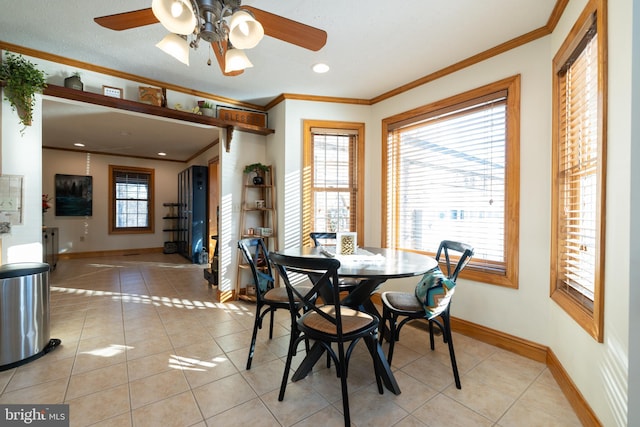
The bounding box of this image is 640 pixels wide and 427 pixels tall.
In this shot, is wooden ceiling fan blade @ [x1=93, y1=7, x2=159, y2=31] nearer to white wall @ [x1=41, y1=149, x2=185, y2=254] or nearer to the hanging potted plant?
the hanging potted plant

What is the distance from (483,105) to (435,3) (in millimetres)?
1052

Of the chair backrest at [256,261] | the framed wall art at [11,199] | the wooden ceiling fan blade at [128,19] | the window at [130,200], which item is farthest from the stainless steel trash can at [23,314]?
the window at [130,200]

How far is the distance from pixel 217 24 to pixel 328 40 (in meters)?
1.18

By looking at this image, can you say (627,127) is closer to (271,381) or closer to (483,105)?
(483,105)

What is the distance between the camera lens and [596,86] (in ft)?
5.16

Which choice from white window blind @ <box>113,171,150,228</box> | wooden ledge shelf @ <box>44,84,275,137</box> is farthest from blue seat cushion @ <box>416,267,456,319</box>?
white window blind @ <box>113,171,150,228</box>

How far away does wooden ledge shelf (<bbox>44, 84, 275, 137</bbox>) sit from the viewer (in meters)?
2.62

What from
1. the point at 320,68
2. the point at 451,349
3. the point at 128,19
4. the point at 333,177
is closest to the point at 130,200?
the point at 333,177

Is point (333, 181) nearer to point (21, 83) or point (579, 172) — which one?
point (579, 172)

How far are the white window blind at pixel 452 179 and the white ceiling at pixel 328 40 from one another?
53cm

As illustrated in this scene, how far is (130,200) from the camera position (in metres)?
7.00

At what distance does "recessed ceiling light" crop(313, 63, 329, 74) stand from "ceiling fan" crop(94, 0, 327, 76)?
45.4 inches

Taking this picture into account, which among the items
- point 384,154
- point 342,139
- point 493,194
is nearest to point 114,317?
point 342,139

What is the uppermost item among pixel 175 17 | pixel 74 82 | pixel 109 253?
pixel 74 82
